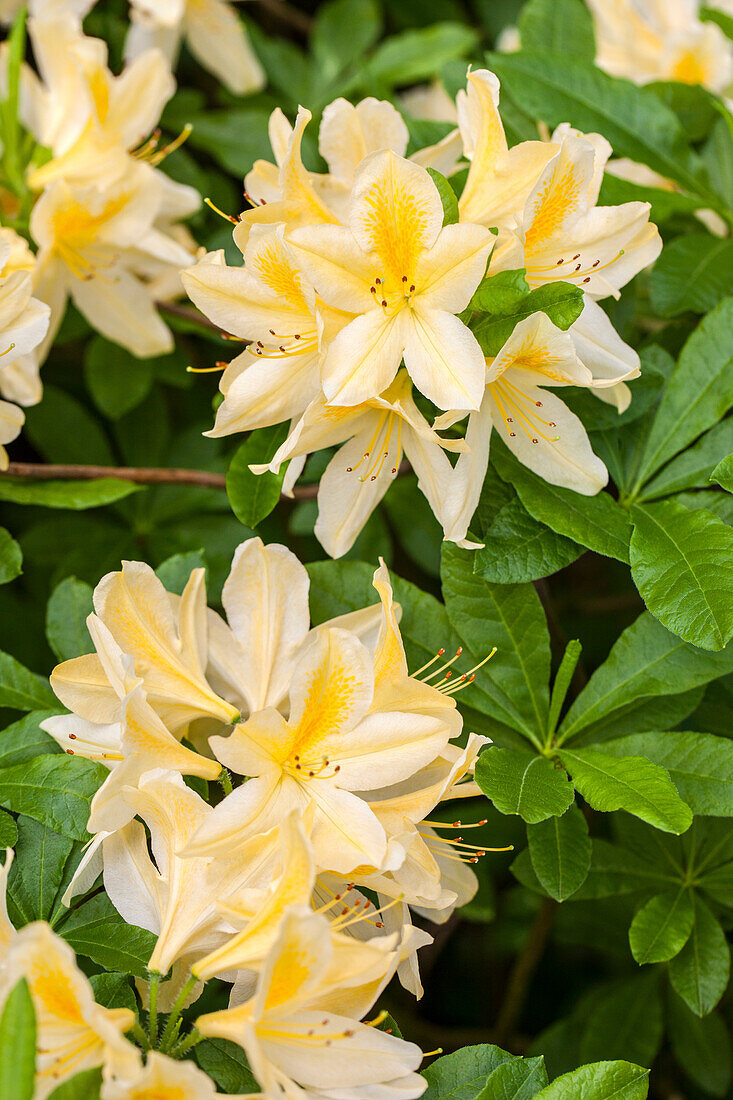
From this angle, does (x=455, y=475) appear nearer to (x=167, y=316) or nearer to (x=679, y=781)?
(x=679, y=781)

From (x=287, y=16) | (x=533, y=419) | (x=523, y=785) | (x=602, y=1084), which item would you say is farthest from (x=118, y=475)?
(x=287, y=16)

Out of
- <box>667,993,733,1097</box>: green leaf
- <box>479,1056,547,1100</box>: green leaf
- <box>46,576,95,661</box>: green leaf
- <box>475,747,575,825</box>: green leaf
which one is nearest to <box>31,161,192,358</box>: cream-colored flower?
<box>46,576,95,661</box>: green leaf

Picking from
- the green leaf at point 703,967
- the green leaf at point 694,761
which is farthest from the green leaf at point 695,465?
the green leaf at point 703,967

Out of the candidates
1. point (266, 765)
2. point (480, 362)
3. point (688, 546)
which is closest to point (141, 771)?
point (266, 765)

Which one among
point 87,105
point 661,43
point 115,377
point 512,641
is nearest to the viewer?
point 512,641

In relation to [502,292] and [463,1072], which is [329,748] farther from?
[502,292]

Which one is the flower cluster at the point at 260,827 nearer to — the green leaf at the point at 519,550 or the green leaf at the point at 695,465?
the green leaf at the point at 519,550
